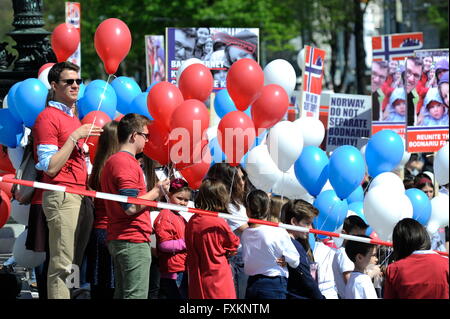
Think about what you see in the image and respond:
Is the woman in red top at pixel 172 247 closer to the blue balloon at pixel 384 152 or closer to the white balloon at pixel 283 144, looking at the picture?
the white balloon at pixel 283 144

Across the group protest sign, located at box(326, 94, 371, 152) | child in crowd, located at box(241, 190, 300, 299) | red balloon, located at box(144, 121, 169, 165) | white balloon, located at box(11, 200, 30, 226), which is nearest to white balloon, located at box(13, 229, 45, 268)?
white balloon, located at box(11, 200, 30, 226)

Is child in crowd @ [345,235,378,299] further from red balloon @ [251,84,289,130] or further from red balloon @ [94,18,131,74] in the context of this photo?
red balloon @ [94,18,131,74]

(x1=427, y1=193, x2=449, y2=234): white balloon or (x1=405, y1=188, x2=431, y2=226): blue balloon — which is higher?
(x1=405, y1=188, x2=431, y2=226): blue balloon

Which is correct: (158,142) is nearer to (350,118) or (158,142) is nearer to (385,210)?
(385,210)

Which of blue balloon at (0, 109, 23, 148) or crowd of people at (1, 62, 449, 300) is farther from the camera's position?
blue balloon at (0, 109, 23, 148)

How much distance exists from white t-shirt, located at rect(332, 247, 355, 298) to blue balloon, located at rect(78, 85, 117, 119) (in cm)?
229

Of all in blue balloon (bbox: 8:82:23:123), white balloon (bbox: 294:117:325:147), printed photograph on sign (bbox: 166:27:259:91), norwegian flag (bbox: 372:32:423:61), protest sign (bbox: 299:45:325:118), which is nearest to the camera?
blue balloon (bbox: 8:82:23:123)

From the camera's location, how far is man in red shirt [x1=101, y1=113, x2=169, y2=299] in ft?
22.0

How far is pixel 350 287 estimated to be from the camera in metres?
7.21

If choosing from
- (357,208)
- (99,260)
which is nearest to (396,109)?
(357,208)

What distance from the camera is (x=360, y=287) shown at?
23.4 feet

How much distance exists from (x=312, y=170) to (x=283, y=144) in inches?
32.9

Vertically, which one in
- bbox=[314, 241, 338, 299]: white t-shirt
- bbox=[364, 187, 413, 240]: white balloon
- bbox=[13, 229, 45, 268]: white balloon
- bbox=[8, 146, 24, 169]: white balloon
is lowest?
bbox=[314, 241, 338, 299]: white t-shirt

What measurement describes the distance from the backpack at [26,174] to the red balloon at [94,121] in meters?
0.53
